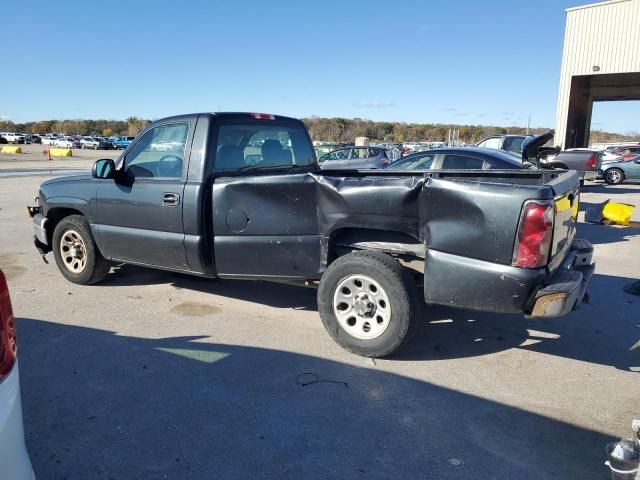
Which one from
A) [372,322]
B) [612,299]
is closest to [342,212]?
[372,322]

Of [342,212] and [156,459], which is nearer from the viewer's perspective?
[156,459]

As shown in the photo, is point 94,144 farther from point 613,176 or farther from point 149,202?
point 149,202

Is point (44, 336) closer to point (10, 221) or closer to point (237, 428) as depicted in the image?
point (237, 428)

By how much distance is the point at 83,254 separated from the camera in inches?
232

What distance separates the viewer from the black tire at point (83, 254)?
18.8 ft

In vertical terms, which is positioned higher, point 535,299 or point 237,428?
point 535,299

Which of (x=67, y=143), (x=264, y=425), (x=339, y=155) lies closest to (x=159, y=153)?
(x=264, y=425)

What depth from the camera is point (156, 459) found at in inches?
110

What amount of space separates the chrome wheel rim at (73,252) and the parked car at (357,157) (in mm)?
11063

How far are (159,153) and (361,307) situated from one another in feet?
8.73

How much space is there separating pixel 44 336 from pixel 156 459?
2.28m

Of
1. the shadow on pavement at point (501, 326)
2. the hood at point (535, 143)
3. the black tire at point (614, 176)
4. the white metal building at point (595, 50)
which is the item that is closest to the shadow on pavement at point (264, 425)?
the shadow on pavement at point (501, 326)

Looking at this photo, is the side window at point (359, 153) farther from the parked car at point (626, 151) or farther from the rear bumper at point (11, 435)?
the rear bumper at point (11, 435)

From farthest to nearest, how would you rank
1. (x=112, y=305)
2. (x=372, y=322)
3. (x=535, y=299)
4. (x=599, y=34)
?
(x=599, y=34)
(x=112, y=305)
(x=372, y=322)
(x=535, y=299)
